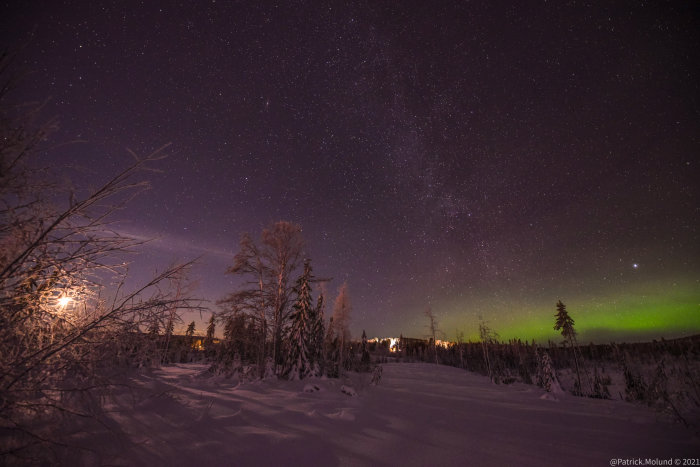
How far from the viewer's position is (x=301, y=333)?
15.2 meters

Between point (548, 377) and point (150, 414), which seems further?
point (548, 377)

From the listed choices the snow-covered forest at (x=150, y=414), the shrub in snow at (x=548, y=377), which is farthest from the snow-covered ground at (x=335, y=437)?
the shrub in snow at (x=548, y=377)

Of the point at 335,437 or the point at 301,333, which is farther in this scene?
the point at 301,333

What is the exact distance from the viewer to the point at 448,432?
538 centimetres

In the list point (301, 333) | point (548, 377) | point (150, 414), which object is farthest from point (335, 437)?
point (548, 377)

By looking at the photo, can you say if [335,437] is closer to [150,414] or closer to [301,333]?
[150,414]

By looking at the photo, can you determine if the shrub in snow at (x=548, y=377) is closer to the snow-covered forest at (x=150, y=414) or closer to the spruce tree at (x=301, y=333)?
the snow-covered forest at (x=150, y=414)

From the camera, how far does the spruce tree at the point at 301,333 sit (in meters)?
14.4

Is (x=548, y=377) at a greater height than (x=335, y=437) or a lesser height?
lesser

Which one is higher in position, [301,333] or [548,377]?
[301,333]

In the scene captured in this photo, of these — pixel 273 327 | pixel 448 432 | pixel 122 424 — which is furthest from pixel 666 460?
pixel 273 327

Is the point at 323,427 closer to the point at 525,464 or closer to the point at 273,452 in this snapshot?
the point at 273,452

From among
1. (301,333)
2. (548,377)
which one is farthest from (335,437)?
(548,377)

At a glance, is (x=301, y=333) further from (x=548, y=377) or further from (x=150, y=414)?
(x=548, y=377)
